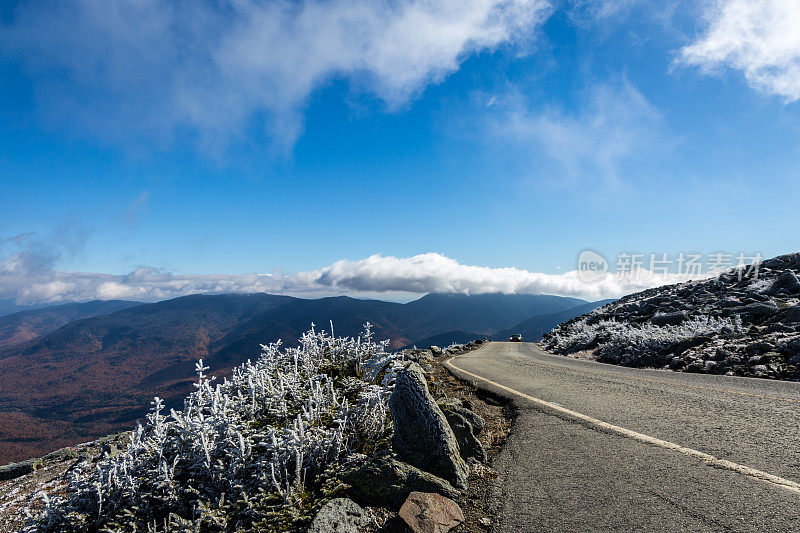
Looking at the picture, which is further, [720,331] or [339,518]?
[720,331]

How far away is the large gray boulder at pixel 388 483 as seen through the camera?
333cm

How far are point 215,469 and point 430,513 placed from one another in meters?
2.09

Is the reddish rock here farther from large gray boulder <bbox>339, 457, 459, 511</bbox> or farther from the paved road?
the paved road

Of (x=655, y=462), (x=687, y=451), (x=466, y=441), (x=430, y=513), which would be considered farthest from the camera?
(x=466, y=441)

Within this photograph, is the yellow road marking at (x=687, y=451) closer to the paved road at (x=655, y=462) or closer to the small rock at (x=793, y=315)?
the paved road at (x=655, y=462)

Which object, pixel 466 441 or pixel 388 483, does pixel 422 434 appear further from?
pixel 466 441

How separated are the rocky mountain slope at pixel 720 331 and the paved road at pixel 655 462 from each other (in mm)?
3364

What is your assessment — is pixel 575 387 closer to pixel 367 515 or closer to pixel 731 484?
pixel 731 484

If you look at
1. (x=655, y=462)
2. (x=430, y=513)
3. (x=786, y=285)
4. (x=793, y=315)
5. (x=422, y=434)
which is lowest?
(x=430, y=513)

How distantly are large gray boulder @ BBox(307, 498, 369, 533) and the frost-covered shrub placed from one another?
288mm

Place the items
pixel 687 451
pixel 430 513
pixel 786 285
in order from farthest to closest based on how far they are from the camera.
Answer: pixel 786 285, pixel 687 451, pixel 430 513

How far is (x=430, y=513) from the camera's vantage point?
3074 millimetres

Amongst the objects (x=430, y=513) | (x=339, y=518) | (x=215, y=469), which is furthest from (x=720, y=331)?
(x=215, y=469)

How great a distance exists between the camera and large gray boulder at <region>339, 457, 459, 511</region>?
10.9 ft
